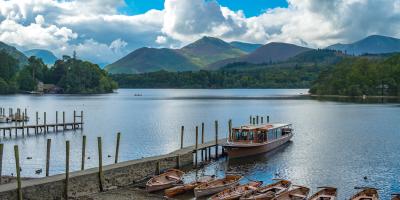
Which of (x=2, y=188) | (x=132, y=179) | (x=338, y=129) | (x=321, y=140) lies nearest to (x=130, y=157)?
(x=132, y=179)

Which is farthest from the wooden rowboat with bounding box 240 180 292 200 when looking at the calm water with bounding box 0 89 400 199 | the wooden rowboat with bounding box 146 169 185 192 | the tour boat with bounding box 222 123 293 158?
the tour boat with bounding box 222 123 293 158

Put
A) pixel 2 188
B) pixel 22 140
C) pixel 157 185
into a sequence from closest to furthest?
1. pixel 2 188
2. pixel 157 185
3. pixel 22 140

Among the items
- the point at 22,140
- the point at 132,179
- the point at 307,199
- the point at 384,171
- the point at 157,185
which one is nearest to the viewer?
the point at 307,199

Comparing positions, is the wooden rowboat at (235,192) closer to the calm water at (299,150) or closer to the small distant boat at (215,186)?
the small distant boat at (215,186)

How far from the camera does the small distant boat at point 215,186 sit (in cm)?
3688

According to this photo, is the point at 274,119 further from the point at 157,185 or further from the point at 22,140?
the point at 157,185

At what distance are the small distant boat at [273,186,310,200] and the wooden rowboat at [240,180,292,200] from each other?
0.53m

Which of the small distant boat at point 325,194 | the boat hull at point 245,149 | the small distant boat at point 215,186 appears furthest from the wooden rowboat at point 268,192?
the boat hull at point 245,149

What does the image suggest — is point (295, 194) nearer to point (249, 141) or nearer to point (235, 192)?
point (235, 192)

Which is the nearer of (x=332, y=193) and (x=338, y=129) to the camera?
(x=332, y=193)

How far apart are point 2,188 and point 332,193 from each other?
2376 centimetres

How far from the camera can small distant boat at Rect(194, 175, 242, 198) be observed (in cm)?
3688

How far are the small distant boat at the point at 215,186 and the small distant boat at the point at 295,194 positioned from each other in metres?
5.28

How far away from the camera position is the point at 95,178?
3728 cm
